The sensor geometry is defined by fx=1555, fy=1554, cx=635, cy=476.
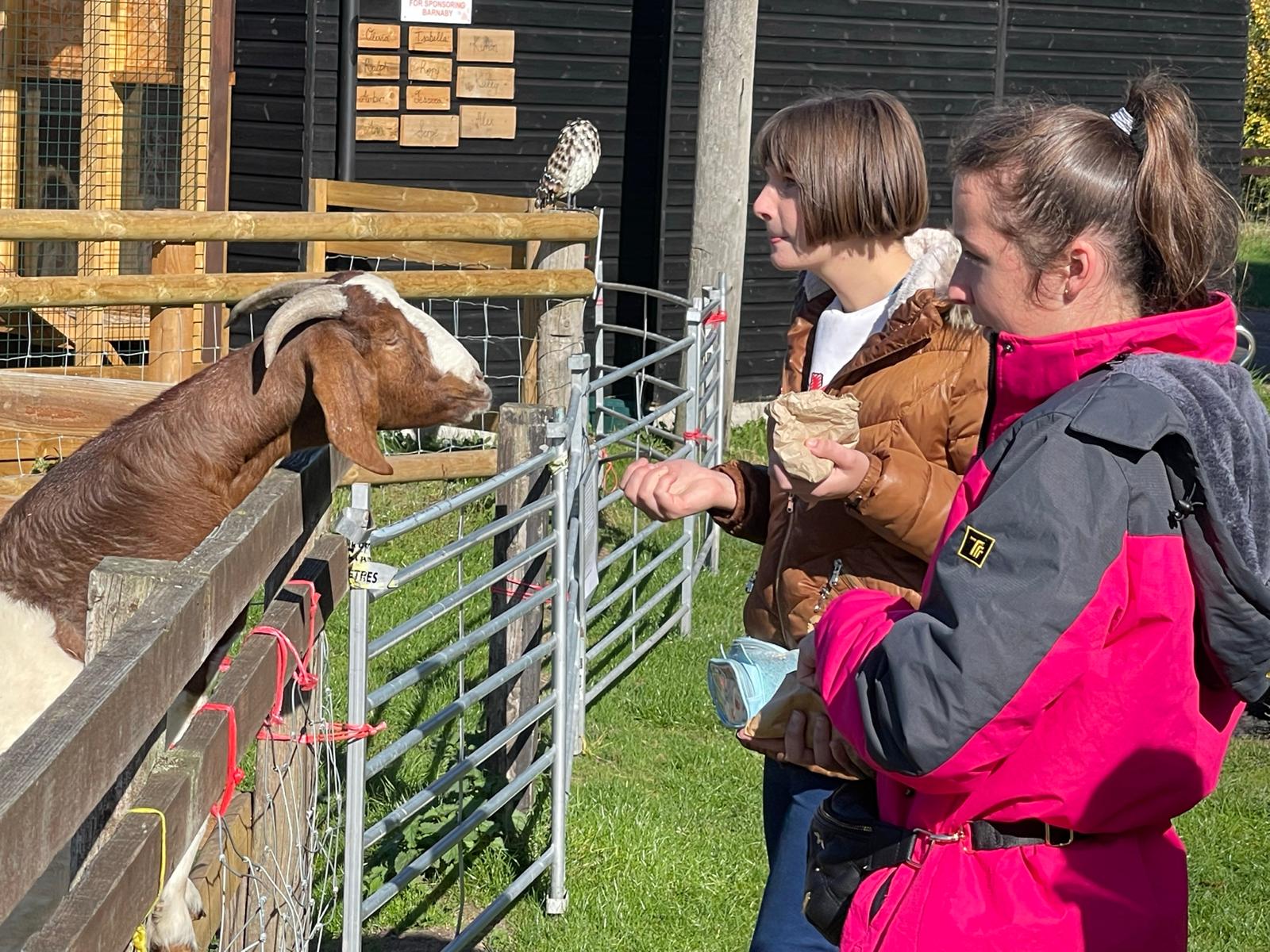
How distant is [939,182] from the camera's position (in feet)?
43.4

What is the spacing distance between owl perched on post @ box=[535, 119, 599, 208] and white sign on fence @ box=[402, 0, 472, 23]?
1.11 m

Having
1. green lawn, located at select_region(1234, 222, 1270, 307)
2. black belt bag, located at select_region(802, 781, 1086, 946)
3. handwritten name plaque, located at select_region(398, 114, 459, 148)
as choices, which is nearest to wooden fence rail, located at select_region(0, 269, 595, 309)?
black belt bag, located at select_region(802, 781, 1086, 946)

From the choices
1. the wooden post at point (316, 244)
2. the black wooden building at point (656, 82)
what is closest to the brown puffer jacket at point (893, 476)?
the wooden post at point (316, 244)

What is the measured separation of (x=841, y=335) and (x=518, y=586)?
1907mm

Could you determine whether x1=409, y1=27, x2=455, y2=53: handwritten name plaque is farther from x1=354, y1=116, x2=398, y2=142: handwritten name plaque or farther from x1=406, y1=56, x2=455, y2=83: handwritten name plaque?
x1=354, y1=116, x2=398, y2=142: handwritten name plaque

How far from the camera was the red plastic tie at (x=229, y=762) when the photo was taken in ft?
7.43

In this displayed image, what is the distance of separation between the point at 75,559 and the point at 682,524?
4131mm

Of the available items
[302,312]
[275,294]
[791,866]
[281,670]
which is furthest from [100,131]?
[791,866]

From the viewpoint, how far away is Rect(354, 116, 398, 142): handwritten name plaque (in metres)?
10.5

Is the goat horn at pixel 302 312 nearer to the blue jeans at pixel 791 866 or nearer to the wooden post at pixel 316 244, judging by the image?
the blue jeans at pixel 791 866

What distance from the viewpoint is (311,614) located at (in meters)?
2.81

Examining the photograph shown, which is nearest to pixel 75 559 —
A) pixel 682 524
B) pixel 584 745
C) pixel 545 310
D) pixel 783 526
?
pixel 783 526

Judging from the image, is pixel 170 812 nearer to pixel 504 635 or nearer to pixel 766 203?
pixel 766 203

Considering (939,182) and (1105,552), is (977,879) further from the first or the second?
(939,182)
